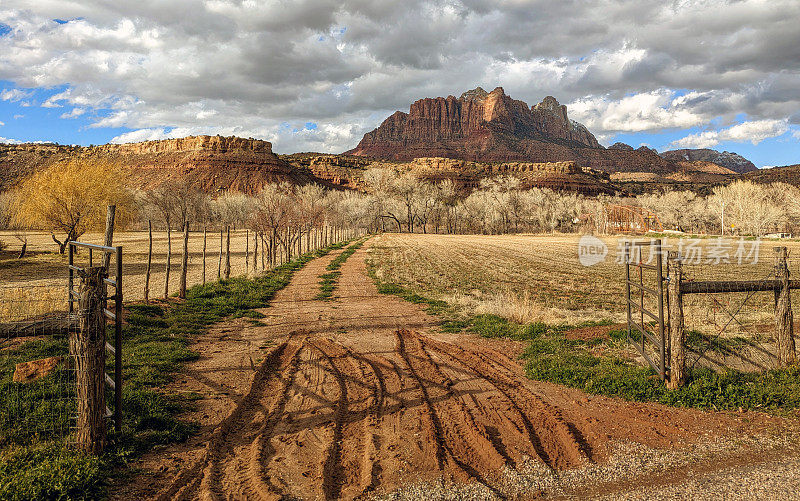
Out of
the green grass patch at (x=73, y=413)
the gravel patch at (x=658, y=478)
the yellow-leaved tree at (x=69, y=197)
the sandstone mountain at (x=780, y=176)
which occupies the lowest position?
the gravel patch at (x=658, y=478)

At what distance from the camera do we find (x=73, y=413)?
578 cm

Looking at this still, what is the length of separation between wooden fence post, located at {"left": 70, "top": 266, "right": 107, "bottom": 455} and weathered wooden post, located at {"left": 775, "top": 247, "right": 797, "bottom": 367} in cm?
1072

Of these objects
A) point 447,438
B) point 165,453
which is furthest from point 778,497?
point 165,453

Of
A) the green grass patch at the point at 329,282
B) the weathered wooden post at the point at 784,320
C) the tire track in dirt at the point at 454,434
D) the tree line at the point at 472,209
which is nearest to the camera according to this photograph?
the tire track in dirt at the point at 454,434

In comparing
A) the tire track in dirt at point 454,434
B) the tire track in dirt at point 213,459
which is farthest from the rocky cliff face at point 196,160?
the tire track in dirt at point 454,434

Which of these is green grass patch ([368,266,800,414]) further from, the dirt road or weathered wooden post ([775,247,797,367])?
weathered wooden post ([775,247,797,367])

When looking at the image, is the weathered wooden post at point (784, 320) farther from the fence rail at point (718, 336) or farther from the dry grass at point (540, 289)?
the dry grass at point (540, 289)

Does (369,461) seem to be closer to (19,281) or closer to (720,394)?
(720,394)

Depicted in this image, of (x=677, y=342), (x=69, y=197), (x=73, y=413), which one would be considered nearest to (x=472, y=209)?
(x=69, y=197)

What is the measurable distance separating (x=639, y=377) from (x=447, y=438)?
158 inches

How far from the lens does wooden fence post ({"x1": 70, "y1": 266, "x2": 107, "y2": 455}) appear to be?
5.00m

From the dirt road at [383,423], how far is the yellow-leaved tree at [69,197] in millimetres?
31412

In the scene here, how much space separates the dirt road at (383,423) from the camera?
477 centimetres

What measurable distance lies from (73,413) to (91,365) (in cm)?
132
